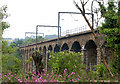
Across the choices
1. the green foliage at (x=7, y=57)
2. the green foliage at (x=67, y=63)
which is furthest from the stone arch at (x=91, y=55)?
the green foliage at (x=7, y=57)

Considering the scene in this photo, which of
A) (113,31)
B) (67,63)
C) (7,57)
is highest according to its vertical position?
(113,31)

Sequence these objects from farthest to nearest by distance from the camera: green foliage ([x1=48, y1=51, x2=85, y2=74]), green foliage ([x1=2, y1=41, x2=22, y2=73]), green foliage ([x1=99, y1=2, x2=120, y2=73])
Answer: green foliage ([x1=2, y1=41, x2=22, y2=73]), green foliage ([x1=48, y1=51, x2=85, y2=74]), green foliage ([x1=99, y1=2, x2=120, y2=73])

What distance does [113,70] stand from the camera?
14586 mm

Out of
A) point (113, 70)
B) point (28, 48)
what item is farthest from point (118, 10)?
point (28, 48)

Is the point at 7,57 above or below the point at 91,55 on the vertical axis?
below

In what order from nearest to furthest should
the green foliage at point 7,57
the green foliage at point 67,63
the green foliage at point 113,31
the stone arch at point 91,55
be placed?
the green foliage at point 113,31 < the green foliage at point 67,63 < the stone arch at point 91,55 < the green foliage at point 7,57

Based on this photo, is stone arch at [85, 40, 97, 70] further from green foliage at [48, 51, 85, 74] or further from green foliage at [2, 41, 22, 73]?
green foliage at [2, 41, 22, 73]

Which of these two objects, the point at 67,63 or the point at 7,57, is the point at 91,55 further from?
the point at 67,63

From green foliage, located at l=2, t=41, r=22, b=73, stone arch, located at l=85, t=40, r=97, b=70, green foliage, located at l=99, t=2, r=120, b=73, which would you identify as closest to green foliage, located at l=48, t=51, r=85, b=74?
green foliage, located at l=99, t=2, r=120, b=73

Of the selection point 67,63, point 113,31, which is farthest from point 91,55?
point 113,31

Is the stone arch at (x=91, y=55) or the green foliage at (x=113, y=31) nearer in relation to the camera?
the green foliage at (x=113, y=31)

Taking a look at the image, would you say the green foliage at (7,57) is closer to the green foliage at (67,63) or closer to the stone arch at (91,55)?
the green foliage at (67,63)

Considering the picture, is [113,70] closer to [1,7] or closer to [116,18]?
[116,18]

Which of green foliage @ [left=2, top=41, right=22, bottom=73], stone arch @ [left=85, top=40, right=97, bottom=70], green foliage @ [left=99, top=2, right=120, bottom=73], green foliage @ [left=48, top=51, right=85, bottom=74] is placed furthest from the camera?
green foliage @ [left=2, top=41, right=22, bottom=73]
